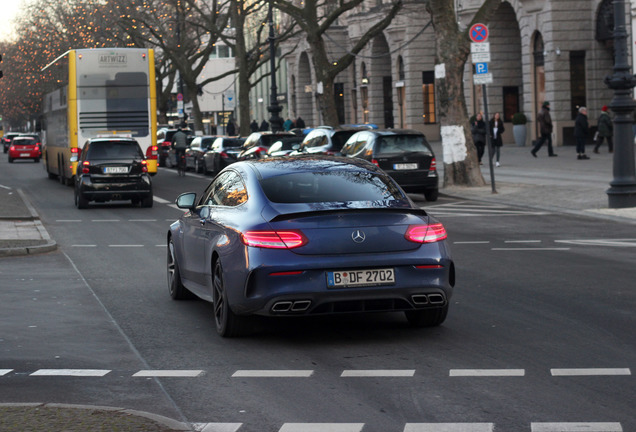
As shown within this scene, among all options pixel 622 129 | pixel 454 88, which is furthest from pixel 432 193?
pixel 622 129

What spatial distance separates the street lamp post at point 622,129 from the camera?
819 inches

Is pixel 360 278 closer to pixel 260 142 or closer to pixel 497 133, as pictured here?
pixel 497 133

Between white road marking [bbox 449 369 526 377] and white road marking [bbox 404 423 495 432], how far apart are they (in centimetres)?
136

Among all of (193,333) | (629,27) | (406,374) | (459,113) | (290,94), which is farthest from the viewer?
(290,94)

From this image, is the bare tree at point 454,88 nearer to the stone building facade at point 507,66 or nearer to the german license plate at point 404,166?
the german license plate at point 404,166

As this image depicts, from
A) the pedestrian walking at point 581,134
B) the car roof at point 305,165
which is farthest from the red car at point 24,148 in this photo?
the car roof at point 305,165

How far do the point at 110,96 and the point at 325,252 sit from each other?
79.8ft

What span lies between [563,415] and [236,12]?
49.0 m

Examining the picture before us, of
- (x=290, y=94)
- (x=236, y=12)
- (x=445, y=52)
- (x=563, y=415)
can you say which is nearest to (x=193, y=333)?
(x=563, y=415)

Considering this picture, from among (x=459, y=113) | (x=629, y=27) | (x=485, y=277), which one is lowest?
(x=485, y=277)

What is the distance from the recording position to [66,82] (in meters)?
33.2

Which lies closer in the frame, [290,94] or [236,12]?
[236,12]

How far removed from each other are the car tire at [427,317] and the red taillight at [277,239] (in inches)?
53.1

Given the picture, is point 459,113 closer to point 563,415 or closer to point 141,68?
point 141,68
